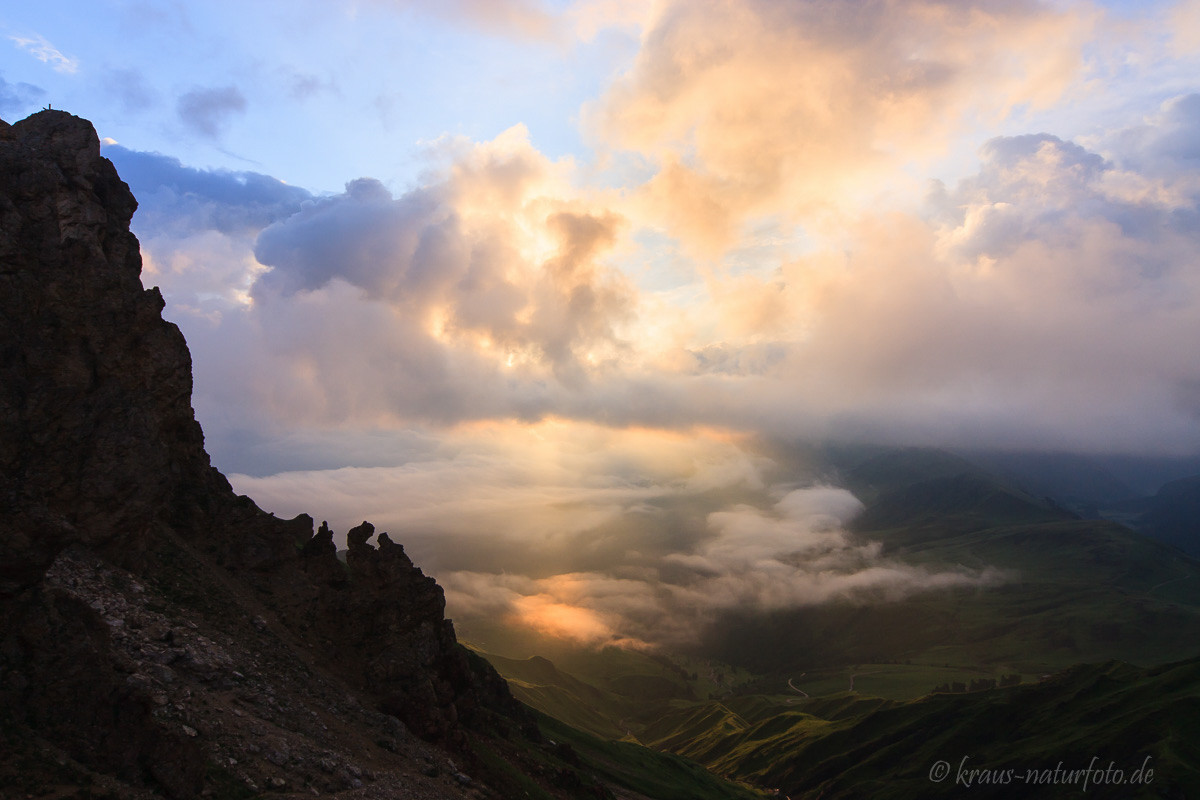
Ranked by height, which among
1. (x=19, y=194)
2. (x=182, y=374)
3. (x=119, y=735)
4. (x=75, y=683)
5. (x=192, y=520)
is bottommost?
(x=119, y=735)

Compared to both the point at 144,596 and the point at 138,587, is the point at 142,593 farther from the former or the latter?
the point at 138,587

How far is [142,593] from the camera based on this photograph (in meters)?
59.2

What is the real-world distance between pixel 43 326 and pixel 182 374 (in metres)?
18.1

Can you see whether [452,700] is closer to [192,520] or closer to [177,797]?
[192,520]

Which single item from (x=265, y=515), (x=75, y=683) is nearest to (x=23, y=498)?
(x=75, y=683)

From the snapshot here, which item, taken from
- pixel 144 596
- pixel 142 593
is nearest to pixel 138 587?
pixel 142 593

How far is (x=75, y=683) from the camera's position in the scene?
1398 inches

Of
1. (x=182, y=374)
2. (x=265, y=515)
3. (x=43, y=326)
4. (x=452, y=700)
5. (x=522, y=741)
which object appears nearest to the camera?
(x=43, y=326)

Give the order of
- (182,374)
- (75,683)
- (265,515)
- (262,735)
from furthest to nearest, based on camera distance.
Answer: (265,515), (182,374), (262,735), (75,683)

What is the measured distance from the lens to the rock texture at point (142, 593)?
3569 centimetres

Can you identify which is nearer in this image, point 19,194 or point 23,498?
point 23,498

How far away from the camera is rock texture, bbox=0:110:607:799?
3569 cm

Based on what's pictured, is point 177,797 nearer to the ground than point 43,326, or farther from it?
nearer to the ground

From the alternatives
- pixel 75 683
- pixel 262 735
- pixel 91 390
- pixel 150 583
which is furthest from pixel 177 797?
pixel 91 390
